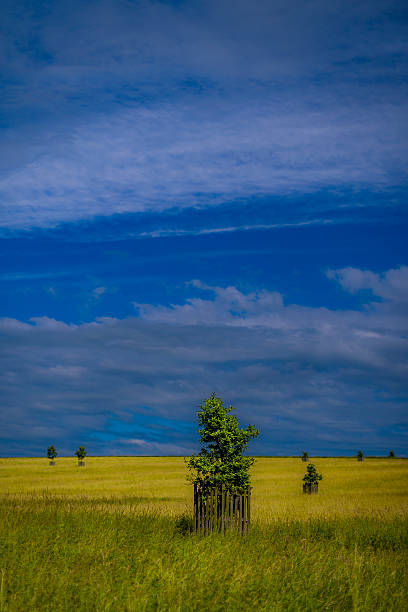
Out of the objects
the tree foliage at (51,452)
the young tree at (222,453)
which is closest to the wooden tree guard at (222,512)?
the young tree at (222,453)

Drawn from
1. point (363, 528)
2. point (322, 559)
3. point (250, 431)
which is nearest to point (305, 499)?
point (363, 528)

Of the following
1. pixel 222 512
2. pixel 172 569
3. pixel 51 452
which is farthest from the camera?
pixel 51 452

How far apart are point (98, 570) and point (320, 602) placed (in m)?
3.55

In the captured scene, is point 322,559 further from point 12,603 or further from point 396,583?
point 12,603

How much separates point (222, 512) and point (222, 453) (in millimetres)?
1597

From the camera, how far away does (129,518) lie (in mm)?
15102

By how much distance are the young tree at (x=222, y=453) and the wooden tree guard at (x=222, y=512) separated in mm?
273

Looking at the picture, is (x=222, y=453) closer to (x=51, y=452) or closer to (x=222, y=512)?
(x=222, y=512)

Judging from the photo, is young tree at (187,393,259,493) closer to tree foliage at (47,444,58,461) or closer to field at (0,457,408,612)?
field at (0,457,408,612)

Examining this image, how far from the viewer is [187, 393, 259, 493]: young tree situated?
1530 centimetres

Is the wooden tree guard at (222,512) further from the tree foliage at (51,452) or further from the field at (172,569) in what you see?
the tree foliage at (51,452)

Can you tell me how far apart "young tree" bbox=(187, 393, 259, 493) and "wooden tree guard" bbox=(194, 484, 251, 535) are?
273 millimetres

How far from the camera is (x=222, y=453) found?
15.6 meters

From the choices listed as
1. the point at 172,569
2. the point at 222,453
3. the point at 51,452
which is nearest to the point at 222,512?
the point at 222,453
